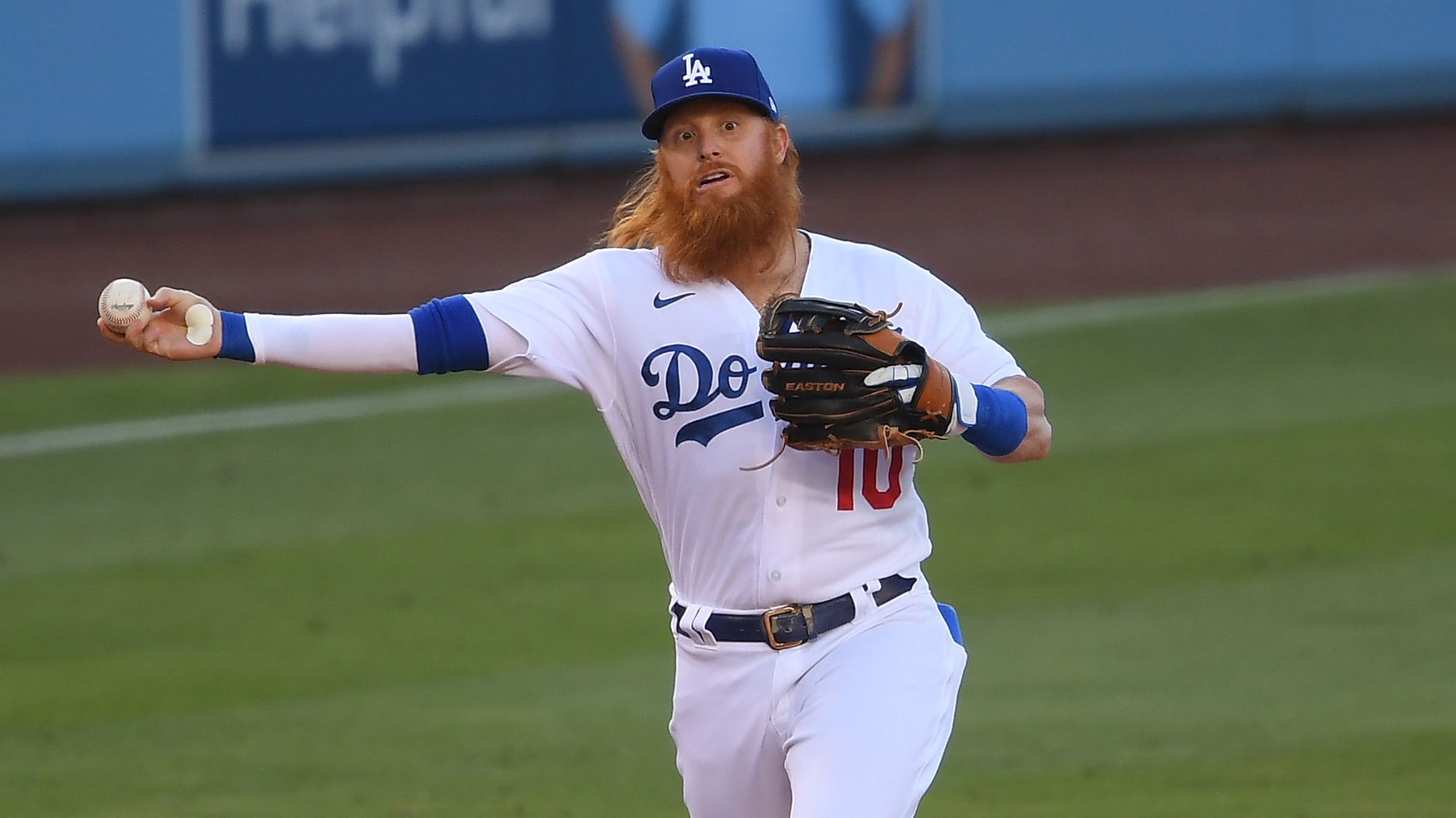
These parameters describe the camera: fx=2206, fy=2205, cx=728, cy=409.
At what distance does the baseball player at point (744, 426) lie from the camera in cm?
379

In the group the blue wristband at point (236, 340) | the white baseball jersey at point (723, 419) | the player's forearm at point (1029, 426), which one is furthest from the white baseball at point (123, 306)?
the player's forearm at point (1029, 426)

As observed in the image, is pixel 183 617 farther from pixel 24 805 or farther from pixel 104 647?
pixel 24 805

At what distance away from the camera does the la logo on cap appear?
395 centimetres

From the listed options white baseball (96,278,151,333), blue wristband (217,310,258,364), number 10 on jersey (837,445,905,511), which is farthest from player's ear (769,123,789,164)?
white baseball (96,278,151,333)

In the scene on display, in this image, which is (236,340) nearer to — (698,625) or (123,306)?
(123,306)

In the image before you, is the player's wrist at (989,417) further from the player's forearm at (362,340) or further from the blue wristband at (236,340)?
the blue wristband at (236,340)

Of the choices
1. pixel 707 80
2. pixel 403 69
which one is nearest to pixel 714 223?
pixel 707 80

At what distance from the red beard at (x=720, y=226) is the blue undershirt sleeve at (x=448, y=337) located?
0.38 meters

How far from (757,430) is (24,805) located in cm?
Result: 291

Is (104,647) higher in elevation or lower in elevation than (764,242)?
lower

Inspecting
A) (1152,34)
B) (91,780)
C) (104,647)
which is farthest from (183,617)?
(1152,34)

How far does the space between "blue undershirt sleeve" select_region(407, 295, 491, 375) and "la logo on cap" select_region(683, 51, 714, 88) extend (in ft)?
1.85

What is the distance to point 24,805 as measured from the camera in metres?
5.85

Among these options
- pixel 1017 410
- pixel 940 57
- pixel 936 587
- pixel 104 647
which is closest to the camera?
pixel 1017 410
